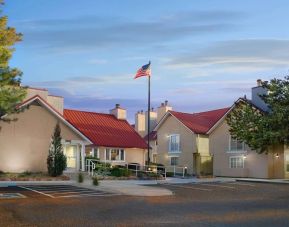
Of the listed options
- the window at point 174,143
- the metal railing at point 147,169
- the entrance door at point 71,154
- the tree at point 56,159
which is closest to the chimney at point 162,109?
the window at point 174,143

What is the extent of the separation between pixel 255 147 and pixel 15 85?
23.9 m

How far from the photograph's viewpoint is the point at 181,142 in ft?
175

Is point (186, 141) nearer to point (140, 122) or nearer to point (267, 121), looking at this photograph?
point (267, 121)

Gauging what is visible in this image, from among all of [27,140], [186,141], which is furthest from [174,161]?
[27,140]

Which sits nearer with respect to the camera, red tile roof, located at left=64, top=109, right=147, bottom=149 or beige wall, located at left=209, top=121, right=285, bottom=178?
beige wall, located at left=209, top=121, right=285, bottom=178

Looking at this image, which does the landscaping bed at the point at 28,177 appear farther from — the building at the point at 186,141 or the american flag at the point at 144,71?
the building at the point at 186,141

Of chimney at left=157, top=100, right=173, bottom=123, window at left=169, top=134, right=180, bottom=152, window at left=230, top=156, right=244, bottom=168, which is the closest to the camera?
window at left=230, top=156, right=244, bottom=168

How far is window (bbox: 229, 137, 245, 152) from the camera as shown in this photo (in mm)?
47416

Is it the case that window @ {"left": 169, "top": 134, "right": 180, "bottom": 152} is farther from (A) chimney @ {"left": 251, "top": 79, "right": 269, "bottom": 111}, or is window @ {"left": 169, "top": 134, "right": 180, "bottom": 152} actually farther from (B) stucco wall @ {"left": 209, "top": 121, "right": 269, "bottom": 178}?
(A) chimney @ {"left": 251, "top": 79, "right": 269, "bottom": 111}

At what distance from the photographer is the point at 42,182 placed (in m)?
31.2

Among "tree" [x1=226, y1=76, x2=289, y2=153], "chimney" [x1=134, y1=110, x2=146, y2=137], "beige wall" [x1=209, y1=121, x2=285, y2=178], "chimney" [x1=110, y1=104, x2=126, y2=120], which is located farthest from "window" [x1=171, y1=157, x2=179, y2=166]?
"chimney" [x1=134, y1=110, x2=146, y2=137]

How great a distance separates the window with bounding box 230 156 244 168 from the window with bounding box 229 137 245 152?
846 millimetres

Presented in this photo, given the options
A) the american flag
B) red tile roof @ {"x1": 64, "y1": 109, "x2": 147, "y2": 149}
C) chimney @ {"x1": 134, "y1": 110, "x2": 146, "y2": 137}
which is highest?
the american flag

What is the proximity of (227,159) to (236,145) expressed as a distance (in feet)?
5.68
